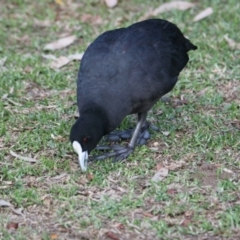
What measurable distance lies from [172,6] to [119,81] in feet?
14.7

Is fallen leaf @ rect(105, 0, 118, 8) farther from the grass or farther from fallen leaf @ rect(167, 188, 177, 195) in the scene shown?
fallen leaf @ rect(167, 188, 177, 195)

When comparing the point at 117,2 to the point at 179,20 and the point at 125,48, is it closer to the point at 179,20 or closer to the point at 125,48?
the point at 179,20

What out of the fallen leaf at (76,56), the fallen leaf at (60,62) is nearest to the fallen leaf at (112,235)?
the fallen leaf at (60,62)

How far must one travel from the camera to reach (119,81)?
7.26 metres

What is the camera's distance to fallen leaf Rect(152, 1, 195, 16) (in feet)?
37.1

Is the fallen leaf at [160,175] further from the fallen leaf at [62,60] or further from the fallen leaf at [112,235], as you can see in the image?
the fallen leaf at [62,60]

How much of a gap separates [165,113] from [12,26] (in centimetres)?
370

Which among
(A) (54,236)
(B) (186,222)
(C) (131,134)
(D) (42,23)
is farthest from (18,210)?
(D) (42,23)

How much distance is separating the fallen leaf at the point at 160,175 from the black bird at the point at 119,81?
490 mm

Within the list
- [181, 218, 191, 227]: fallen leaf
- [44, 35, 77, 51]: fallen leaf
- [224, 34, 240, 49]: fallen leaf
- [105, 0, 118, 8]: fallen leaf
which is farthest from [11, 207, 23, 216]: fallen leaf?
[105, 0, 118, 8]: fallen leaf

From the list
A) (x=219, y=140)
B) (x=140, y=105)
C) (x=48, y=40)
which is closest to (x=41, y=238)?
(x=140, y=105)

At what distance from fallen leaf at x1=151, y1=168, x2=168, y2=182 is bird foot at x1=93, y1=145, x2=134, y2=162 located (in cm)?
48

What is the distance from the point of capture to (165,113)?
8.59m

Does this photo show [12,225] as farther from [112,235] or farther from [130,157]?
[130,157]
